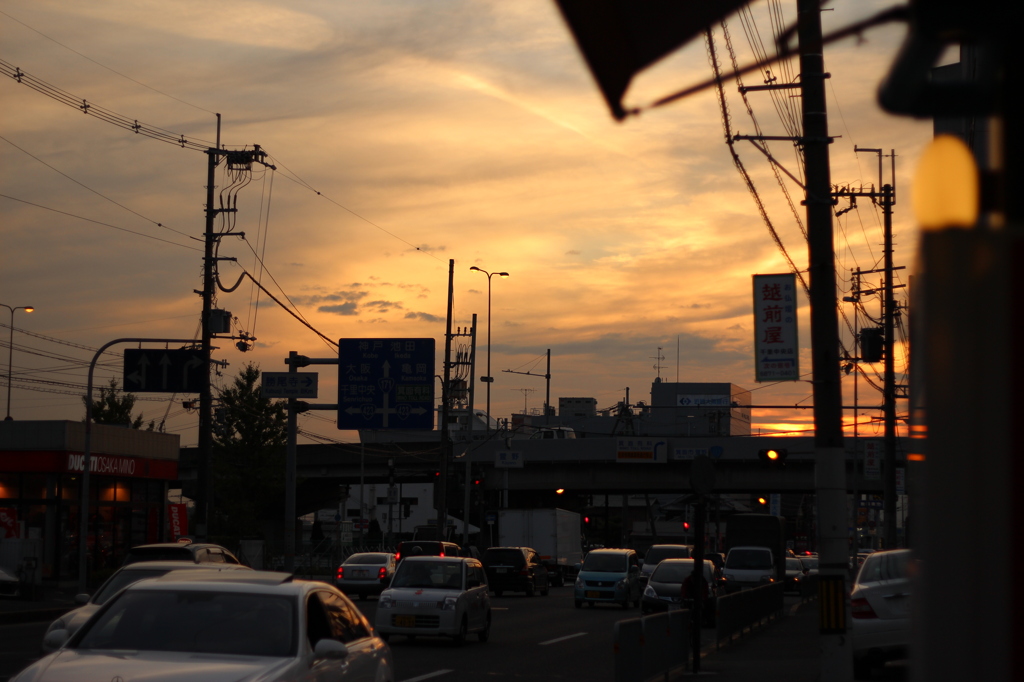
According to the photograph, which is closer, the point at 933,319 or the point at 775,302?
the point at 933,319

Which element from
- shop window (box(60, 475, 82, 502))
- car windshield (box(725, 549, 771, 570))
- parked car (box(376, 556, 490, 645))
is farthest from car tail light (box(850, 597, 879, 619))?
shop window (box(60, 475, 82, 502))

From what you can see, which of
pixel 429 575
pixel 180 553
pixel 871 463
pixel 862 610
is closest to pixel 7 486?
pixel 429 575

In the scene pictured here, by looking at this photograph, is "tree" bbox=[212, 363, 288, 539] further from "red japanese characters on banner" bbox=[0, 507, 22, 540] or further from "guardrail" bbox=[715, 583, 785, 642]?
"guardrail" bbox=[715, 583, 785, 642]

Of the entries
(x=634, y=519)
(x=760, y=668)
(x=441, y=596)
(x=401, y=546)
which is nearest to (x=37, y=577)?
(x=441, y=596)

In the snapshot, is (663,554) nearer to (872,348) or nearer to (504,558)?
(504,558)

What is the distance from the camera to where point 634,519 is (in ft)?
451

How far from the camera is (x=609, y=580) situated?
3572 centimetres

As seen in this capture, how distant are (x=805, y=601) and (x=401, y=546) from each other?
1606 centimetres

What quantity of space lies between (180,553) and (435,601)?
214 inches

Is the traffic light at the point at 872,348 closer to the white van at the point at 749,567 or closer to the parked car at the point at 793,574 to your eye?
the white van at the point at 749,567

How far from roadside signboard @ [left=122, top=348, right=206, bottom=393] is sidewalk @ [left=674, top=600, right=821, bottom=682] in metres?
18.3

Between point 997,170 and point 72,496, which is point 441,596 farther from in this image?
point 72,496

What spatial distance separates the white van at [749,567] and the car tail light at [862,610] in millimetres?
27263

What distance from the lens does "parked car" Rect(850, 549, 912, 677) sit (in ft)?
46.5
